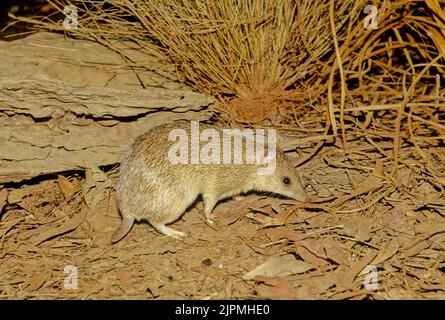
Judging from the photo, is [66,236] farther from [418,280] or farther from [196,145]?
[418,280]

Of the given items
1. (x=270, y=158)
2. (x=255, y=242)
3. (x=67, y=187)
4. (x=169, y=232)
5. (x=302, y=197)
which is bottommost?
(x=255, y=242)

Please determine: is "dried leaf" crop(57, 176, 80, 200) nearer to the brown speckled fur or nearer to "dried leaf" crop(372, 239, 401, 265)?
the brown speckled fur

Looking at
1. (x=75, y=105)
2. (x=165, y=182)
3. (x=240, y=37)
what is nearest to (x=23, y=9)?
(x=75, y=105)

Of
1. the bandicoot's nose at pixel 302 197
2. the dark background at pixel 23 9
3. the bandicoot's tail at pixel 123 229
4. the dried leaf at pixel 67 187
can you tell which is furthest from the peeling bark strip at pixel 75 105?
the dark background at pixel 23 9

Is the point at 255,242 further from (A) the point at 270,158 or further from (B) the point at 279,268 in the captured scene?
(A) the point at 270,158

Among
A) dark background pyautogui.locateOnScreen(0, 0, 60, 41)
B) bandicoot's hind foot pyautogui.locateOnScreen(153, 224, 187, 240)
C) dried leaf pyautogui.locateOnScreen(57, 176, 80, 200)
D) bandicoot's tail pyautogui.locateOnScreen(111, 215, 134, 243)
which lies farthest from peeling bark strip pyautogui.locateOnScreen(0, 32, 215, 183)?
dark background pyautogui.locateOnScreen(0, 0, 60, 41)

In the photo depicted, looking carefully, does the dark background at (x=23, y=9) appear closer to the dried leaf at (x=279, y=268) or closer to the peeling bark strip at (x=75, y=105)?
the peeling bark strip at (x=75, y=105)

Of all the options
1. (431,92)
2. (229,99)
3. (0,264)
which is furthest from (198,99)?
(431,92)
